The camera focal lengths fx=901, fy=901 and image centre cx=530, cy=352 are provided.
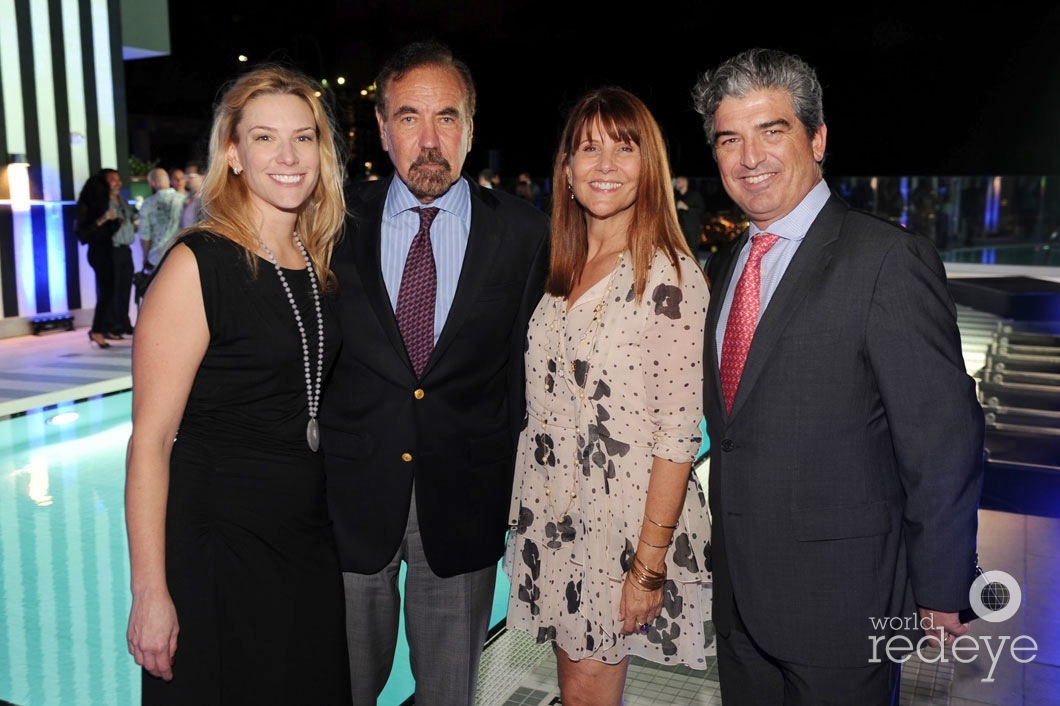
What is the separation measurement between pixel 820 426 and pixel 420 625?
1.10 metres

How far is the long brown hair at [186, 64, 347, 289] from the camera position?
169 cm

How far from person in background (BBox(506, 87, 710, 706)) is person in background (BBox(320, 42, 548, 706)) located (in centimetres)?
13

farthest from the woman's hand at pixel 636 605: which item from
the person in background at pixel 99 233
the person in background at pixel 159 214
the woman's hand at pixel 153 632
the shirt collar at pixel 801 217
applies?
the person in background at pixel 99 233

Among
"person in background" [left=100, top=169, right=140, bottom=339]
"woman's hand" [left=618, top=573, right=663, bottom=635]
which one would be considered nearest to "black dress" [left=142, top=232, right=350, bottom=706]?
"woman's hand" [left=618, top=573, right=663, bottom=635]

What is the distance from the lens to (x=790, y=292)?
1.59 meters

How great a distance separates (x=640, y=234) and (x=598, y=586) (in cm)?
74

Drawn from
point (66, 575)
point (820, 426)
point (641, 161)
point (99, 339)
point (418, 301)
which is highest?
point (641, 161)

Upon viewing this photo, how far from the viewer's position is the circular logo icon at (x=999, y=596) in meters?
3.26

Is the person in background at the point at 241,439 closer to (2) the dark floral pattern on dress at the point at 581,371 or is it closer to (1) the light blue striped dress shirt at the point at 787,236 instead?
(2) the dark floral pattern on dress at the point at 581,371

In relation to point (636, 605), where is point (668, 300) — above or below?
above

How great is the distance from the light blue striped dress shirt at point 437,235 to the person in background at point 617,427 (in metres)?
0.23

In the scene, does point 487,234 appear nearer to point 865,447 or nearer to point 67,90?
point 865,447

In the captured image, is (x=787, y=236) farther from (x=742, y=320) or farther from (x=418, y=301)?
(x=418, y=301)

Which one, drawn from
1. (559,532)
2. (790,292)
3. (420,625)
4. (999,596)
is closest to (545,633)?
(559,532)
